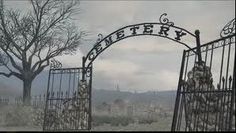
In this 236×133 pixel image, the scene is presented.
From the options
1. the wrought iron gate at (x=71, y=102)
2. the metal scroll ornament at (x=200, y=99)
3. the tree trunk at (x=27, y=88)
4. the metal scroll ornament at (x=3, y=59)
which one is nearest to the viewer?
the metal scroll ornament at (x=200, y=99)

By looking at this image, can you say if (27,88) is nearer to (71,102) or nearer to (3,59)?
(3,59)

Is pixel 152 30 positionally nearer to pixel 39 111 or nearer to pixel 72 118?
pixel 72 118

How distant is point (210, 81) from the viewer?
12414 mm

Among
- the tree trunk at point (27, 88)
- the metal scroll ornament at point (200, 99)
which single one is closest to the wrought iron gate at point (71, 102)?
the metal scroll ornament at point (200, 99)

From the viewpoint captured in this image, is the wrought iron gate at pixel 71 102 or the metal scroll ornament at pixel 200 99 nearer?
the metal scroll ornament at pixel 200 99

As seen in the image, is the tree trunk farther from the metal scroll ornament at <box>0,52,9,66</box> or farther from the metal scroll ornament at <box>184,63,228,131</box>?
the metal scroll ornament at <box>184,63,228,131</box>

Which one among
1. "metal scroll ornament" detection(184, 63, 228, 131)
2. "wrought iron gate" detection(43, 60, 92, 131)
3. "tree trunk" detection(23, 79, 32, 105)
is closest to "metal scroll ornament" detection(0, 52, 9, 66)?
"tree trunk" detection(23, 79, 32, 105)

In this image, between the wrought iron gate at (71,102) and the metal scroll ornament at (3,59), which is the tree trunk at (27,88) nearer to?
the metal scroll ornament at (3,59)

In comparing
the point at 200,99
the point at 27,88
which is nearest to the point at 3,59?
the point at 27,88

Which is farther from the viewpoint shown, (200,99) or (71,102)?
(71,102)

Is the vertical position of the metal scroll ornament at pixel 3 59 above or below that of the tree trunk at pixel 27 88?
above

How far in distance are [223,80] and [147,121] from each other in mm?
13963

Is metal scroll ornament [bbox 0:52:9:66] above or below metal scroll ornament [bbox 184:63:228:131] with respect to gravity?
above

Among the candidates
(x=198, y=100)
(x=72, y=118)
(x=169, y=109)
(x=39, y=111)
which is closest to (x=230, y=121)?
(x=198, y=100)
